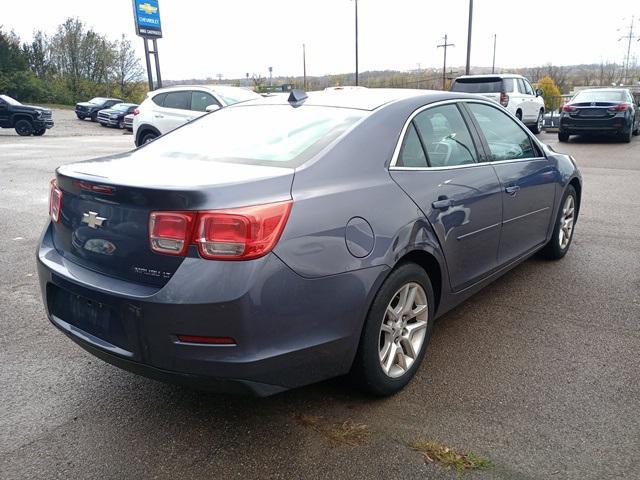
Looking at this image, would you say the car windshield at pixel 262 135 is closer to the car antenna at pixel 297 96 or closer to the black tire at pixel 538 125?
the car antenna at pixel 297 96

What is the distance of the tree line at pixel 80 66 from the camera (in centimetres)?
5550

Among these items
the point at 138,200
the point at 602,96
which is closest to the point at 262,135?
the point at 138,200

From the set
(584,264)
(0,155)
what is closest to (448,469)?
(584,264)

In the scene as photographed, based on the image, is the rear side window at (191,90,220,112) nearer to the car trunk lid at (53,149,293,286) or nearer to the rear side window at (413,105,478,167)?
the rear side window at (413,105,478,167)

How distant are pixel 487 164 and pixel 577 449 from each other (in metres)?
1.89

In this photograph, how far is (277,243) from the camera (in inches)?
90.4

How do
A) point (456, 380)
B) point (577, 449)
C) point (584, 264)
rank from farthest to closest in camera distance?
point (584, 264), point (456, 380), point (577, 449)

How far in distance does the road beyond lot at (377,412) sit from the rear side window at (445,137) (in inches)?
45.9

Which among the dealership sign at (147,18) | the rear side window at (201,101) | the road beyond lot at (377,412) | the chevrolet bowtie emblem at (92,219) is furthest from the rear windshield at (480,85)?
the dealership sign at (147,18)

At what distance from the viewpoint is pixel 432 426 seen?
8.86 feet

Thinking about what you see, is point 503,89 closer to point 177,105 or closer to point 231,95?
point 231,95

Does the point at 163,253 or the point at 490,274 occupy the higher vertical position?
the point at 163,253

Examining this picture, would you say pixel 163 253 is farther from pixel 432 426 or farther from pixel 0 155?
pixel 0 155

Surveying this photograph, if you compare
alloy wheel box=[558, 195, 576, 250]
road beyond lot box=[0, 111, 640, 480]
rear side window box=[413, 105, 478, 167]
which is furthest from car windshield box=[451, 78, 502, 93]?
rear side window box=[413, 105, 478, 167]
